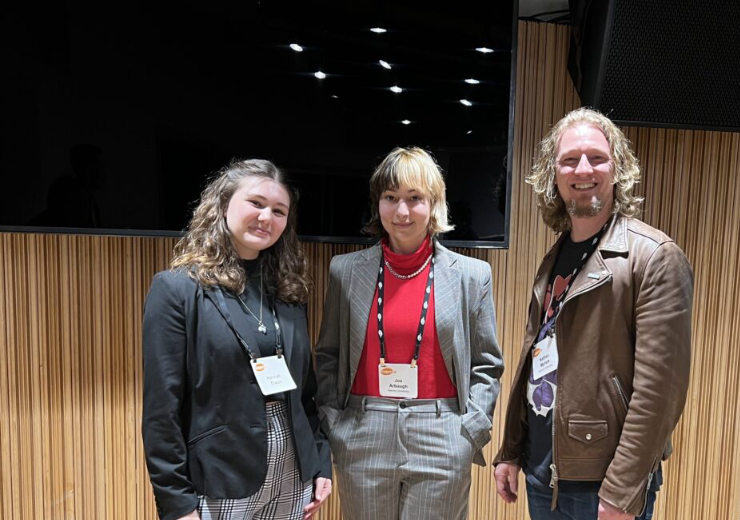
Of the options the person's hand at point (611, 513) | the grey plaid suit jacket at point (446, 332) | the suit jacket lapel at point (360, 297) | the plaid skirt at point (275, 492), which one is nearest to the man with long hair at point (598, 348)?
the person's hand at point (611, 513)

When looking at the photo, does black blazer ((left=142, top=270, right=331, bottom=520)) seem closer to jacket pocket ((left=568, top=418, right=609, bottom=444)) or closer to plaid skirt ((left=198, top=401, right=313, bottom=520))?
plaid skirt ((left=198, top=401, right=313, bottom=520))

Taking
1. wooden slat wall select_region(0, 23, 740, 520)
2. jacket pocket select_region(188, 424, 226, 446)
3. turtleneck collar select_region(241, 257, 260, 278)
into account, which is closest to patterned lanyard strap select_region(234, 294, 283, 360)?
turtleneck collar select_region(241, 257, 260, 278)

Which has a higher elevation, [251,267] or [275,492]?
[251,267]

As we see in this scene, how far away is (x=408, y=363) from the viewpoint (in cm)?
162

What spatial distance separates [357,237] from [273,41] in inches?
34.3

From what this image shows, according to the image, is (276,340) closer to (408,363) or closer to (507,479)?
(408,363)

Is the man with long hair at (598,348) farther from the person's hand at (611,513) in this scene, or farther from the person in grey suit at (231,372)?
the person in grey suit at (231,372)

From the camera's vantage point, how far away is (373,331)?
1656 millimetres

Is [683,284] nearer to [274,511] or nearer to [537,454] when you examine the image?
[537,454]

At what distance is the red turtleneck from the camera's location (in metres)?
1.63

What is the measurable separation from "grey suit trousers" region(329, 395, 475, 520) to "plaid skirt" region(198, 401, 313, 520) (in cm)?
19

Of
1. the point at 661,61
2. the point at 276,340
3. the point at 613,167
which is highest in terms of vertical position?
the point at 661,61

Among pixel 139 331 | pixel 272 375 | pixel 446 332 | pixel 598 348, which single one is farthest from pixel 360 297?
pixel 139 331

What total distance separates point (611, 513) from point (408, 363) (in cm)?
70
